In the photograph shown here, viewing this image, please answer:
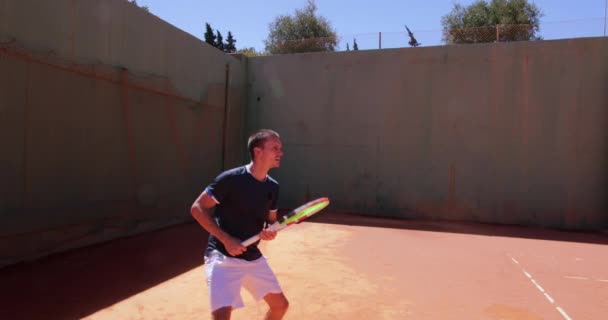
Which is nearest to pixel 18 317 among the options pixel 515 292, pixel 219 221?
pixel 219 221

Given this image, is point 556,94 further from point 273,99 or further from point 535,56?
point 273,99

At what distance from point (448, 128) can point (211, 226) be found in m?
9.79

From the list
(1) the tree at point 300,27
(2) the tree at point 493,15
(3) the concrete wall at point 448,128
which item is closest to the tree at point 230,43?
(1) the tree at point 300,27

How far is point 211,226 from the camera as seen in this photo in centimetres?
254

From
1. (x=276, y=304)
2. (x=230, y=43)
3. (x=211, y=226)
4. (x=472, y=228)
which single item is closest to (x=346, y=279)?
(x=276, y=304)

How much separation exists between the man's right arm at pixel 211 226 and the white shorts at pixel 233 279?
15 cm

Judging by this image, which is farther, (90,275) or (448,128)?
(448,128)

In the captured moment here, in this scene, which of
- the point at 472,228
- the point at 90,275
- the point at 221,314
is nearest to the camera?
the point at 221,314

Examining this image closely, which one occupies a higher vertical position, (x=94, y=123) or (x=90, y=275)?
(x=94, y=123)

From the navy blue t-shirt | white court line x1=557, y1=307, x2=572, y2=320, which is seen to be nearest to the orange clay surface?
white court line x1=557, y1=307, x2=572, y2=320

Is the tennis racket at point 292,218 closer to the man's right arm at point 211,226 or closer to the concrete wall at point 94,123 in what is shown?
the man's right arm at point 211,226

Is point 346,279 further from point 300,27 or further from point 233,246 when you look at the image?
point 300,27

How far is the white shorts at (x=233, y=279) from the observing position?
2.55 meters

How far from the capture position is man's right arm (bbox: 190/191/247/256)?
2.54 meters
